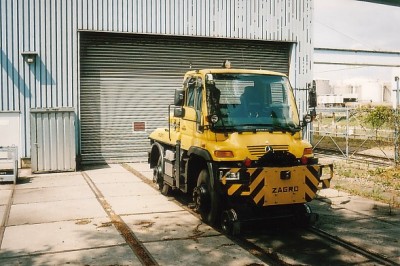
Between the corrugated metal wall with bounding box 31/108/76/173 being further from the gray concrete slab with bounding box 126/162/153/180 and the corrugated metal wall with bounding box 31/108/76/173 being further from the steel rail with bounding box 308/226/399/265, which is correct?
the steel rail with bounding box 308/226/399/265

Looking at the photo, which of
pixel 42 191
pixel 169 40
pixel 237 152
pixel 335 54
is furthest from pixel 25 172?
pixel 335 54

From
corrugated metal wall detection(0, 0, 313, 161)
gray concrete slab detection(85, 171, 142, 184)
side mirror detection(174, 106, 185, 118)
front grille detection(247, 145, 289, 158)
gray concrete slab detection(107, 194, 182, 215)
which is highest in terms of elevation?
corrugated metal wall detection(0, 0, 313, 161)

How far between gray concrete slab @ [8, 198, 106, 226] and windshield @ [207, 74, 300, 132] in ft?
10.9

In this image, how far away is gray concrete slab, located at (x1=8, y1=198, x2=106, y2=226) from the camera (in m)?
8.39

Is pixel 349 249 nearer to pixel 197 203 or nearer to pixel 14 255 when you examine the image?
pixel 197 203

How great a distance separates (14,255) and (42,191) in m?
5.24

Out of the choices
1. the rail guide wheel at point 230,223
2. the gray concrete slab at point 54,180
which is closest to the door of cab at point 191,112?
the rail guide wheel at point 230,223

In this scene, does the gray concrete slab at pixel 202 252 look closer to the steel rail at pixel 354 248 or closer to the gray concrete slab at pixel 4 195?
the steel rail at pixel 354 248

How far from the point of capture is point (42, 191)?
11320mm

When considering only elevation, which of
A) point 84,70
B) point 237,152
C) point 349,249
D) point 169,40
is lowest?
point 349,249

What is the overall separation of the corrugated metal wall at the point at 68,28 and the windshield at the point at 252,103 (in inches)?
358

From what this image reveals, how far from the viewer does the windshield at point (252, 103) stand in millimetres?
7703

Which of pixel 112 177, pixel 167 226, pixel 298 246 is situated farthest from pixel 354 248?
pixel 112 177

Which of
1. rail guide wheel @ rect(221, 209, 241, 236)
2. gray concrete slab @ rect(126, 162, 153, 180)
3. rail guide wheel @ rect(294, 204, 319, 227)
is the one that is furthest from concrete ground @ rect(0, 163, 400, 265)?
gray concrete slab @ rect(126, 162, 153, 180)
